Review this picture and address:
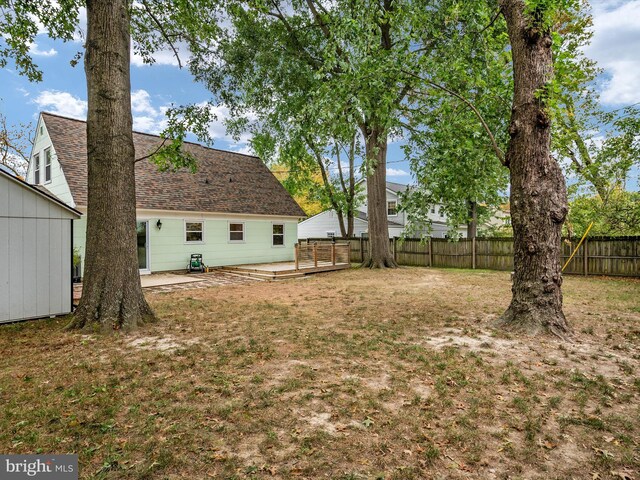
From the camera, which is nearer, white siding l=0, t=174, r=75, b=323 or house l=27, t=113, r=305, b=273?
white siding l=0, t=174, r=75, b=323

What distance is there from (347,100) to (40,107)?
44.2ft

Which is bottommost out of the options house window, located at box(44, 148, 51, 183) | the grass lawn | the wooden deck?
the grass lawn

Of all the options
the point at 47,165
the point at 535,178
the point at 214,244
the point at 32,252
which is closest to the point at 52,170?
the point at 47,165

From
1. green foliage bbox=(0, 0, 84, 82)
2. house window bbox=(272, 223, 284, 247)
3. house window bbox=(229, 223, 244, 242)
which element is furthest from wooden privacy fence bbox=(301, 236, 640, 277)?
green foliage bbox=(0, 0, 84, 82)

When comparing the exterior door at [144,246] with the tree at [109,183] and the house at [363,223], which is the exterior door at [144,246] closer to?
the tree at [109,183]

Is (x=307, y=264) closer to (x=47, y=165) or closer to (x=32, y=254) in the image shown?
(x=32, y=254)

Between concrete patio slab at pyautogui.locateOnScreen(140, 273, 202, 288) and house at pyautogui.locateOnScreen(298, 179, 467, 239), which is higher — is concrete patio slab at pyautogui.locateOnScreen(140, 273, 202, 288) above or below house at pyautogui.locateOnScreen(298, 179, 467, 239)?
below

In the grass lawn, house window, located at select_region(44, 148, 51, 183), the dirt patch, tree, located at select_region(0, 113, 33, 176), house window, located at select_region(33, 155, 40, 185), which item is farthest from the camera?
tree, located at select_region(0, 113, 33, 176)

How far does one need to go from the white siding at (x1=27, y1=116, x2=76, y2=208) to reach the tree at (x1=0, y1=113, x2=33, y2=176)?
8.89m

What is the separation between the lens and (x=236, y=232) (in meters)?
15.6

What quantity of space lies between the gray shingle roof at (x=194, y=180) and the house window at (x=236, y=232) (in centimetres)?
74

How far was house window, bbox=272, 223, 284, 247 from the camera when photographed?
56.7ft

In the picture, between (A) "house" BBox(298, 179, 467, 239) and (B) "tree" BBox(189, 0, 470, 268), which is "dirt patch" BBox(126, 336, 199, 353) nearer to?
(B) "tree" BBox(189, 0, 470, 268)

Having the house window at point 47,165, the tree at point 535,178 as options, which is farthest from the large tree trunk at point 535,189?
the house window at point 47,165
